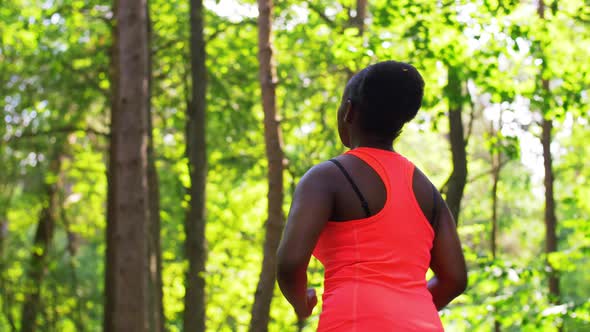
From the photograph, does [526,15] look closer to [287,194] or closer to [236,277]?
[287,194]

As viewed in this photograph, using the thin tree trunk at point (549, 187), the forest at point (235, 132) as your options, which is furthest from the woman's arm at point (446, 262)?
the thin tree trunk at point (549, 187)

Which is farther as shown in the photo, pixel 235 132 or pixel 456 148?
pixel 235 132

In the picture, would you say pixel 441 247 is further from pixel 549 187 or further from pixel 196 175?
pixel 549 187

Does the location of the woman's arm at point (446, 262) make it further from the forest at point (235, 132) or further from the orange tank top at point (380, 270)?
the forest at point (235, 132)

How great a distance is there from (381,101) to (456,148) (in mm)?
5317

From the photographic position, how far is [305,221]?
2533mm

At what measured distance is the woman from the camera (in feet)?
8.34

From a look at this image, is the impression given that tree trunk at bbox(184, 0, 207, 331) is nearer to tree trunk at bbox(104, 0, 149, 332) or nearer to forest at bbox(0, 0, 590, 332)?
forest at bbox(0, 0, 590, 332)

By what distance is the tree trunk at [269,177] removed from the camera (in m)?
8.56

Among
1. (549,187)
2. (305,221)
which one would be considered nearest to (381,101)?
(305,221)

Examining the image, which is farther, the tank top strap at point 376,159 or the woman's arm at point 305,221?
the tank top strap at point 376,159

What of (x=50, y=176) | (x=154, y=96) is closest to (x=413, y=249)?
(x=154, y=96)

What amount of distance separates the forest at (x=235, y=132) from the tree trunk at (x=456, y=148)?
2 cm

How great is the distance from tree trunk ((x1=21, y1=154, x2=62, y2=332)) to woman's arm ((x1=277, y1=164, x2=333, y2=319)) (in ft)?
56.9
